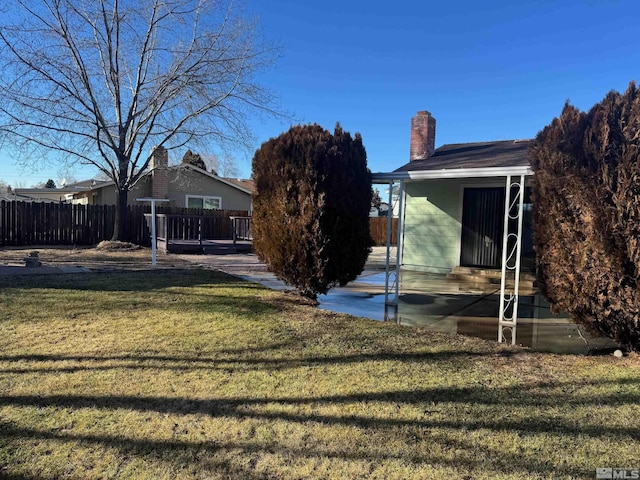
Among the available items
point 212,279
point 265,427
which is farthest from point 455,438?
point 212,279

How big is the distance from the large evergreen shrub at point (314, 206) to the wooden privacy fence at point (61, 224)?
36.3ft

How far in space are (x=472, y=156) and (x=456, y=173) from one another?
4253 millimetres

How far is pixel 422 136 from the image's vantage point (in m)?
11.7

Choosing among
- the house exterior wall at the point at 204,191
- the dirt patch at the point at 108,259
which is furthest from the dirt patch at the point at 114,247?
the house exterior wall at the point at 204,191

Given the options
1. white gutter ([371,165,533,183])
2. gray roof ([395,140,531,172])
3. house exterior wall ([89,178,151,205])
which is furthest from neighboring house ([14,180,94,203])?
white gutter ([371,165,533,183])

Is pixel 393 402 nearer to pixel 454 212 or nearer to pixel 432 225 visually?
pixel 454 212

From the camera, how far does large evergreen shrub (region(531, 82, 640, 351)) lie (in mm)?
3924

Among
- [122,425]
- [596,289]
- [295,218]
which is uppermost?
[295,218]

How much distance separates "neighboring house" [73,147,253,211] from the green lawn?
16393mm

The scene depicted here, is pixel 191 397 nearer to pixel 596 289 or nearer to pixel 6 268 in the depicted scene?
pixel 596 289

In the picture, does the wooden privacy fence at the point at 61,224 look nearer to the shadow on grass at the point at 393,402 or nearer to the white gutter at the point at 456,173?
the white gutter at the point at 456,173

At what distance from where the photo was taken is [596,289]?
13.6 feet

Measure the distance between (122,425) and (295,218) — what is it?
138 inches

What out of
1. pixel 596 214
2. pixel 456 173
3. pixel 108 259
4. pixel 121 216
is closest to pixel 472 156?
pixel 456 173
